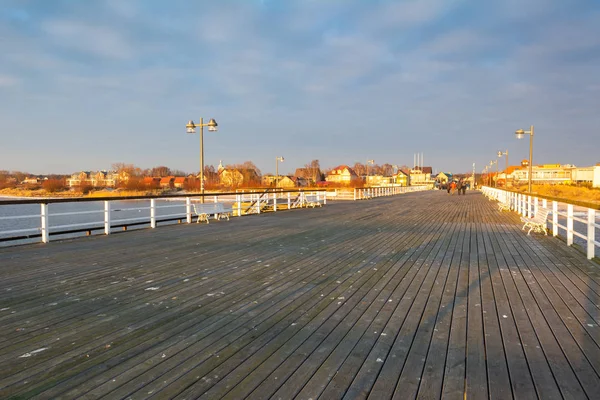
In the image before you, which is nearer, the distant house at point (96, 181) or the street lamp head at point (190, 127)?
the street lamp head at point (190, 127)

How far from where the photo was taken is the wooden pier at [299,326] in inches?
102

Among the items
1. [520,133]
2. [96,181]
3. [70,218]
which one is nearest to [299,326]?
[520,133]

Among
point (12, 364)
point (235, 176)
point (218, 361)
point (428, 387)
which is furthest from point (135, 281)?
point (235, 176)

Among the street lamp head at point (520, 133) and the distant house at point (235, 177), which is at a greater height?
the street lamp head at point (520, 133)

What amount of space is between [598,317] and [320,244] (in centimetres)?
531

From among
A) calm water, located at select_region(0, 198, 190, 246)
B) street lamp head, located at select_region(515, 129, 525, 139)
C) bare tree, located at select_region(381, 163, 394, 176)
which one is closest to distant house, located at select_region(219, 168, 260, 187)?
calm water, located at select_region(0, 198, 190, 246)

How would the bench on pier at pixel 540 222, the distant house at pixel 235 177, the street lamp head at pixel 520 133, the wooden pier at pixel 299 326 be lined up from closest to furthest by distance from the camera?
the wooden pier at pixel 299 326 → the bench on pier at pixel 540 222 → the street lamp head at pixel 520 133 → the distant house at pixel 235 177

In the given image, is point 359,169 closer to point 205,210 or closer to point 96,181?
point 96,181

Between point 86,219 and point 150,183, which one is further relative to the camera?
point 150,183

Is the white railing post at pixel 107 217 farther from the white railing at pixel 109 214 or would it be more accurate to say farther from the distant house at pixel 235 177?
the distant house at pixel 235 177

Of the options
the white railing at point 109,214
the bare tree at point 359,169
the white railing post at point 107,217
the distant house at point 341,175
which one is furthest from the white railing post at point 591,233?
the bare tree at point 359,169

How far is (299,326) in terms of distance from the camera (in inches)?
143

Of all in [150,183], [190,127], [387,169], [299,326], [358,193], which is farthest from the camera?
[387,169]

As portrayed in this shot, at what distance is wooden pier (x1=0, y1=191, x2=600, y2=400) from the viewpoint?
259 cm
